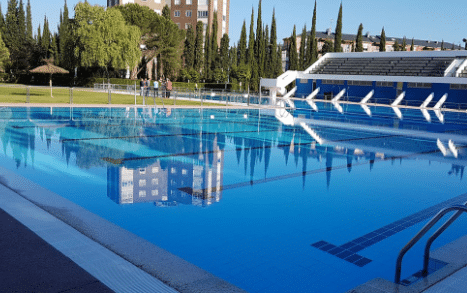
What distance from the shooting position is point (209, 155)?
37.9 feet

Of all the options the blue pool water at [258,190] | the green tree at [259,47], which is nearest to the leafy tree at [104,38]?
the green tree at [259,47]

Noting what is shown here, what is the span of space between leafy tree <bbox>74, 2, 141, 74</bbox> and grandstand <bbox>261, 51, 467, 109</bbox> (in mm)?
14314

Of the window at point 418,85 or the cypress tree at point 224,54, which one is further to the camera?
the cypress tree at point 224,54

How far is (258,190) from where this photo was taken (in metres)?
8.23

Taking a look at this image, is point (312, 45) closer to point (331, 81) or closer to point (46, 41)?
point (331, 81)

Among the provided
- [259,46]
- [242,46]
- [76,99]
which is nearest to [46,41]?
[242,46]

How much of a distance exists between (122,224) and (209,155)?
19.1ft

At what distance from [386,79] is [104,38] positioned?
1092 inches

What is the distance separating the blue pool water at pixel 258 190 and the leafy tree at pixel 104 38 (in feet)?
91.8

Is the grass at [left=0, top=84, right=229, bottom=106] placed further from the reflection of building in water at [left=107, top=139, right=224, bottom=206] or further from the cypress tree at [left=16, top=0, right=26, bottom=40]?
the cypress tree at [left=16, top=0, right=26, bottom=40]

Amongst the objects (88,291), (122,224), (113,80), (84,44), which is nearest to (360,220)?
(122,224)

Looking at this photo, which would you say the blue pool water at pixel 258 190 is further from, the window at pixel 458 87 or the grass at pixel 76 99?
the window at pixel 458 87

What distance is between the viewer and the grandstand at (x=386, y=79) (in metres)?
39.0

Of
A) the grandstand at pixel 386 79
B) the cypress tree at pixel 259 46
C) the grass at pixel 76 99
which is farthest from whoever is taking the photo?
the cypress tree at pixel 259 46
